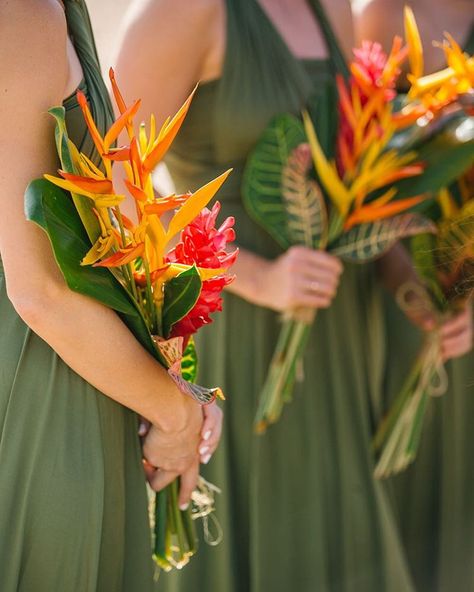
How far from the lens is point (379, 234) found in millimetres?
3062

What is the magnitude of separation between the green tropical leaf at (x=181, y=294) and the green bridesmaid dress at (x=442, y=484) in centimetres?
177

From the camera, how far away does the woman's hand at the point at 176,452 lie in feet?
7.13

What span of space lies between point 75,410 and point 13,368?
0.13 m

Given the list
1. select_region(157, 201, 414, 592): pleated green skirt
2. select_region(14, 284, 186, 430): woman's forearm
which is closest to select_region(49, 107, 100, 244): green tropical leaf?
select_region(14, 284, 186, 430): woman's forearm

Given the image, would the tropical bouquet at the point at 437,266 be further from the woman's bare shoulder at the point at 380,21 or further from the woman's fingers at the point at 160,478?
the woman's fingers at the point at 160,478

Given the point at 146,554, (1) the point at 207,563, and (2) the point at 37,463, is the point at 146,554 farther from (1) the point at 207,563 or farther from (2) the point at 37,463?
(1) the point at 207,563

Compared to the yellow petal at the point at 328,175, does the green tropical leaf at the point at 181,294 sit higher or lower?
lower

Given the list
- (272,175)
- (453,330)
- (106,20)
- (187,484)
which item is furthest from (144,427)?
(106,20)

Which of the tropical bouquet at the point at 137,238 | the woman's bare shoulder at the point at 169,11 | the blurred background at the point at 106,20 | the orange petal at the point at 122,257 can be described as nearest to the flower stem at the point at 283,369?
the woman's bare shoulder at the point at 169,11

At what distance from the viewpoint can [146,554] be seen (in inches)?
84.6

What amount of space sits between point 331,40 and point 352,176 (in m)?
0.53

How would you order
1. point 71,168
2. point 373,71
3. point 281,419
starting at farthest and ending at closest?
point 281,419 → point 373,71 → point 71,168

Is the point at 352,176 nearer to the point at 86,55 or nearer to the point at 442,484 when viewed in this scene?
the point at 86,55

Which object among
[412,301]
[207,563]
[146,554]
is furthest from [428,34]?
[146,554]
